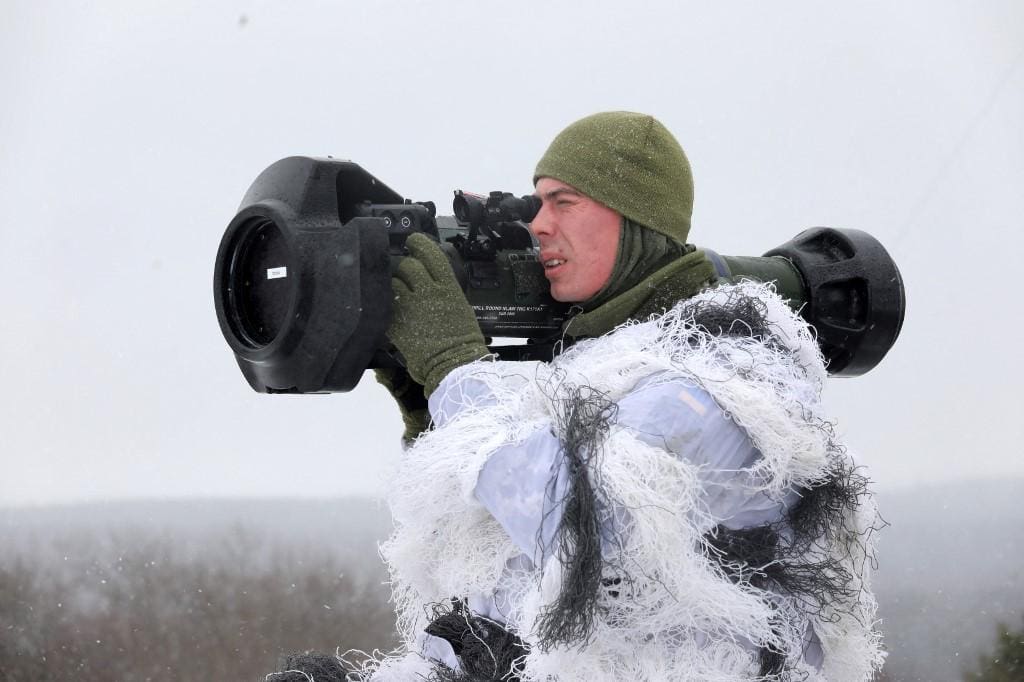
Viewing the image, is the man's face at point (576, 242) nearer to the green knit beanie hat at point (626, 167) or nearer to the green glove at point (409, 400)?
the green knit beanie hat at point (626, 167)

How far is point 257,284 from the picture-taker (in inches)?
42.1

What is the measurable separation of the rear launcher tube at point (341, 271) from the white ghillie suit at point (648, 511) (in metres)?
0.10

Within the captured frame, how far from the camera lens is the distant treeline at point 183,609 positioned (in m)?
2.77

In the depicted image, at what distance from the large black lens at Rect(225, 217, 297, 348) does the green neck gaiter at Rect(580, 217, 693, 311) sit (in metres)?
0.33

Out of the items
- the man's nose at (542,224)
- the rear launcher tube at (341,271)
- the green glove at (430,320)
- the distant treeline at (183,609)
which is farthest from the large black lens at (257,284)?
the distant treeline at (183,609)

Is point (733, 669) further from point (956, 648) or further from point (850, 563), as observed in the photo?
point (956, 648)

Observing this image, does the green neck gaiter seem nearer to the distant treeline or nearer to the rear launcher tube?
the rear launcher tube

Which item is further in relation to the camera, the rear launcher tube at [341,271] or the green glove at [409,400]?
the green glove at [409,400]

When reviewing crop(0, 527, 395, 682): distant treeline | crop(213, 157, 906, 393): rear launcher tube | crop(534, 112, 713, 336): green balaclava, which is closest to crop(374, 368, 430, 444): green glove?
crop(213, 157, 906, 393): rear launcher tube

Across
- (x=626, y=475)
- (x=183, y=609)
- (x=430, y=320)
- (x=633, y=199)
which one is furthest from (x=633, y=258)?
(x=183, y=609)

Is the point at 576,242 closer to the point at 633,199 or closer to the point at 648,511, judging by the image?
the point at 633,199

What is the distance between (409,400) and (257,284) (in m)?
0.24

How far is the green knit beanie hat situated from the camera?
1.11m

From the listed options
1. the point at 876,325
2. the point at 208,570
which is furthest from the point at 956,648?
the point at 208,570
